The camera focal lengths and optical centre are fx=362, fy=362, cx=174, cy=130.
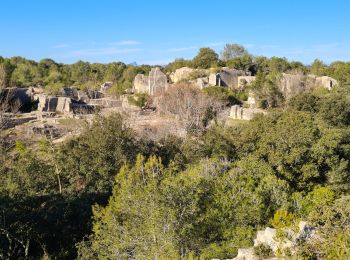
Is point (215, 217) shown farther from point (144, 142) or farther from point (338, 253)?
point (144, 142)

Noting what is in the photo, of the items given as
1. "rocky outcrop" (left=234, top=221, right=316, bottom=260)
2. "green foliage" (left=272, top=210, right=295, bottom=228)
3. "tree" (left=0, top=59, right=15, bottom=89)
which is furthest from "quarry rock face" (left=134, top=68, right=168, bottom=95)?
"rocky outcrop" (left=234, top=221, right=316, bottom=260)

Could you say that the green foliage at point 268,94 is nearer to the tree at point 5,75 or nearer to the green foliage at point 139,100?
the green foliage at point 139,100

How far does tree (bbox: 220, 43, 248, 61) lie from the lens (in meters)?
75.6

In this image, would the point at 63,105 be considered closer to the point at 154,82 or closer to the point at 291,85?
the point at 154,82

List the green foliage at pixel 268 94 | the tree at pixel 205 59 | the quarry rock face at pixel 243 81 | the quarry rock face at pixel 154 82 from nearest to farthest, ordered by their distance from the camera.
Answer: the green foliage at pixel 268 94 → the quarry rock face at pixel 154 82 → the quarry rock face at pixel 243 81 → the tree at pixel 205 59

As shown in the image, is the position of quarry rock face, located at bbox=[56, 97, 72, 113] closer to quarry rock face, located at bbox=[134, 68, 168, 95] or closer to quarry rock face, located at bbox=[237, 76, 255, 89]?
quarry rock face, located at bbox=[134, 68, 168, 95]

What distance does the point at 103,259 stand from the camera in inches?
414

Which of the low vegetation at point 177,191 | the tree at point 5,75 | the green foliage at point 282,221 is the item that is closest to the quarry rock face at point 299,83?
the low vegetation at point 177,191

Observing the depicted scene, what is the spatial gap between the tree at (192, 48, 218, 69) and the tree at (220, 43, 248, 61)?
12996 mm

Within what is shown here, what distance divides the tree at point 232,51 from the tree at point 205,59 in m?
13.0

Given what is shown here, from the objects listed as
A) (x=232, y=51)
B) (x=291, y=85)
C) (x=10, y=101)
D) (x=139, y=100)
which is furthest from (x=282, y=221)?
(x=232, y=51)

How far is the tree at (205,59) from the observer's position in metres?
61.8

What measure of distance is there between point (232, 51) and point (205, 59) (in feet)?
52.9

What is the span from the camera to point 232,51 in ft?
250
